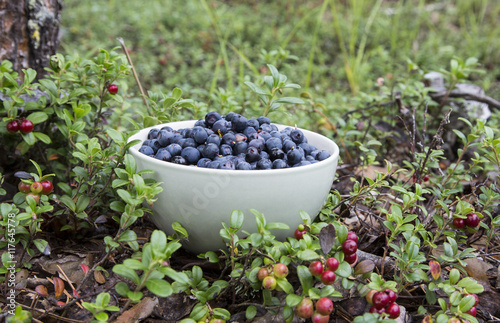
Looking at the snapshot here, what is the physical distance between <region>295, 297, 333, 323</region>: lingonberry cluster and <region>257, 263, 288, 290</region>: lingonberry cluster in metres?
0.08

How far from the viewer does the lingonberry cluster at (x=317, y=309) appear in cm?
100

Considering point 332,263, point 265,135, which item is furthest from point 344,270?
point 265,135

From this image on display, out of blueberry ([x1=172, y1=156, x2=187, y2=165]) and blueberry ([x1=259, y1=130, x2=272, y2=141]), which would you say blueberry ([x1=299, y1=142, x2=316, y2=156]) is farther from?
blueberry ([x1=172, y1=156, x2=187, y2=165])

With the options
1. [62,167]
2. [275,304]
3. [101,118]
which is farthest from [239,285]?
[101,118]

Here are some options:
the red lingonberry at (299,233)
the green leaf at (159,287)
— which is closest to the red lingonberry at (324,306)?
the red lingonberry at (299,233)

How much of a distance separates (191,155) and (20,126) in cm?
67

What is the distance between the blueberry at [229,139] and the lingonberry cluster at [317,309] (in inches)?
20.4

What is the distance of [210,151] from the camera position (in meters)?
1.25

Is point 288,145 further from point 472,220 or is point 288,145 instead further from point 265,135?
point 472,220

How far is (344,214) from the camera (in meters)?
1.48

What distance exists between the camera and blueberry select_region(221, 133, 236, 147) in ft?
4.30

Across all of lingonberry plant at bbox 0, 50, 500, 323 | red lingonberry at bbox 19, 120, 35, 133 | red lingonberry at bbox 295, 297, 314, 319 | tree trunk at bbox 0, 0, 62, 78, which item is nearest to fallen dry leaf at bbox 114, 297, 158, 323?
lingonberry plant at bbox 0, 50, 500, 323

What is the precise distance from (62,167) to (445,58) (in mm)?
4326

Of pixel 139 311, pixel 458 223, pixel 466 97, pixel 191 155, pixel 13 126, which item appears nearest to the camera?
pixel 139 311
